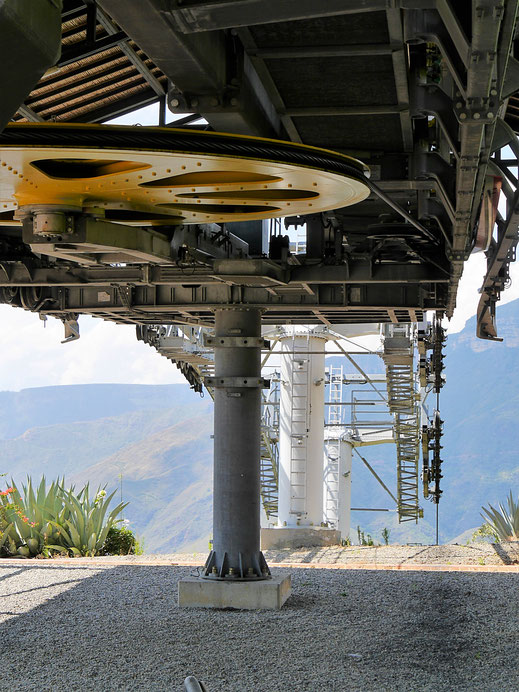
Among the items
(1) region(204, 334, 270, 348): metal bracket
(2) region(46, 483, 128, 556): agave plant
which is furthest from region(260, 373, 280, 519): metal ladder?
(1) region(204, 334, 270, 348): metal bracket

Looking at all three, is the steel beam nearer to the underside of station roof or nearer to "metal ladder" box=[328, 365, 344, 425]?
the underside of station roof

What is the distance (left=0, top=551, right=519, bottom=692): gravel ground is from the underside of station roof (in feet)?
13.6

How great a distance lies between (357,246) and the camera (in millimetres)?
14922

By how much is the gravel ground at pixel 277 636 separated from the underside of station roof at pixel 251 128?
4143 millimetres

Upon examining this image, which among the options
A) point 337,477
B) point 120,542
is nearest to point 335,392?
point 337,477

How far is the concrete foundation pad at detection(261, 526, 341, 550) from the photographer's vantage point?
2439 cm

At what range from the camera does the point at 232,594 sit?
1276cm

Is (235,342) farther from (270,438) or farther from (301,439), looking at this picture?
(270,438)

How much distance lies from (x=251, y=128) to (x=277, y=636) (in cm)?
613

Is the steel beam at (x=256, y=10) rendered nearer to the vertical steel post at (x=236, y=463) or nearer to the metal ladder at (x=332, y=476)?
the vertical steel post at (x=236, y=463)

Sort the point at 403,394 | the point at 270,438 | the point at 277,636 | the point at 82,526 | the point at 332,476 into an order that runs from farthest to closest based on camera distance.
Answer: the point at 332,476
the point at 270,438
the point at 403,394
the point at 82,526
the point at 277,636

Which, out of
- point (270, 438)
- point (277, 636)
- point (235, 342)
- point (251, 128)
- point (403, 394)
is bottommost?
point (277, 636)

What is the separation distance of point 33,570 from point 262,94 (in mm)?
11393

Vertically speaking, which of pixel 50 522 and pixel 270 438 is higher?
pixel 270 438
